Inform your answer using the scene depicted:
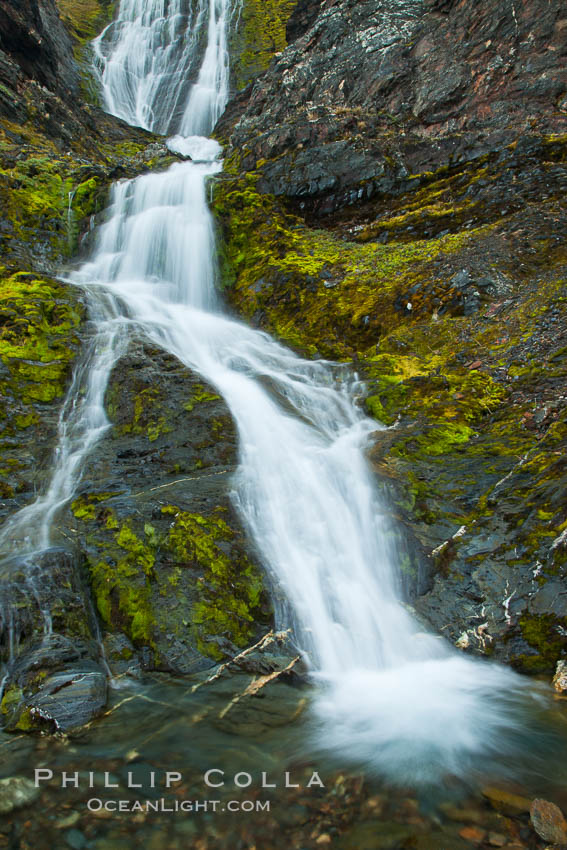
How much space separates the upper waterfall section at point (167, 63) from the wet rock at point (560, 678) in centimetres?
3256

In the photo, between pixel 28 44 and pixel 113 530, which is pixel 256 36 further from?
pixel 113 530

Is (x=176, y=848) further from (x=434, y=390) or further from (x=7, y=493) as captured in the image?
(x=434, y=390)

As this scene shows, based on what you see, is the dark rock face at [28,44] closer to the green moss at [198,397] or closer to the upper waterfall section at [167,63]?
the upper waterfall section at [167,63]

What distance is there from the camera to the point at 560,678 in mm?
3234

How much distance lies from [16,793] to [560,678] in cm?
353

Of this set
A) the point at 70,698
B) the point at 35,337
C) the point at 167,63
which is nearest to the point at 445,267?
the point at 35,337

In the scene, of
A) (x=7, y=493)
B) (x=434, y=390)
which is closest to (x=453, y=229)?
(x=434, y=390)

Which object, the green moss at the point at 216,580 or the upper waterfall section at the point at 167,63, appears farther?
the upper waterfall section at the point at 167,63

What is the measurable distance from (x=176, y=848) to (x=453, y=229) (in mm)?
11138

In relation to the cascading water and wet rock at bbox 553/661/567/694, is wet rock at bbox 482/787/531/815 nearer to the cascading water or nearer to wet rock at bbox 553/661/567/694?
the cascading water

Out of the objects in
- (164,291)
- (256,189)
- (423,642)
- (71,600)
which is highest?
(256,189)

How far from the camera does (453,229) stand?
398 inches

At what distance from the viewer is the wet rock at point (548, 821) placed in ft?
6.36

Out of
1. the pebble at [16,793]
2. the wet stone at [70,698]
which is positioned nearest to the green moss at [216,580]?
the wet stone at [70,698]
